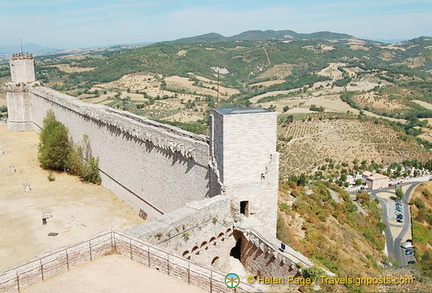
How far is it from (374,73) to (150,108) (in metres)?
98.0

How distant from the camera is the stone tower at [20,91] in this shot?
102 ft

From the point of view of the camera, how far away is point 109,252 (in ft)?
30.4

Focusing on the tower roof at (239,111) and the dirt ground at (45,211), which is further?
the dirt ground at (45,211)

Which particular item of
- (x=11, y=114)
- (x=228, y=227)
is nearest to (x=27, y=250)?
(x=228, y=227)

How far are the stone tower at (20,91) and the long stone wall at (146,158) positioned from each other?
9.83 m

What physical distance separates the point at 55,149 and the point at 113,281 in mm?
16806

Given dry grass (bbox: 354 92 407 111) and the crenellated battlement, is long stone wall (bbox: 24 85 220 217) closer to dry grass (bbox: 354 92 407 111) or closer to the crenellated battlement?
the crenellated battlement

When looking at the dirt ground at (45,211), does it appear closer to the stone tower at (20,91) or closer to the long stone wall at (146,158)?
the long stone wall at (146,158)

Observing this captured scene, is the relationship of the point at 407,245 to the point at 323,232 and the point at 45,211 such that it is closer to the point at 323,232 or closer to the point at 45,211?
the point at 323,232

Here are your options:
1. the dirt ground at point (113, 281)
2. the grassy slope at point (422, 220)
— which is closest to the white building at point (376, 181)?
the grassy slope at point (422, 220)

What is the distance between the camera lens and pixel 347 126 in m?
75.2

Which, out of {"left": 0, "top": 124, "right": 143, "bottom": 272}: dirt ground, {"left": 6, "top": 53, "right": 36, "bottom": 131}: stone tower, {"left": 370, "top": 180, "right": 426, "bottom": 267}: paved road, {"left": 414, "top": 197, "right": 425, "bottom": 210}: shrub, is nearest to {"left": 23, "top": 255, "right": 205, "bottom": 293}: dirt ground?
{"left": 0, "top": 124, "right": 143, "bottom": 272}: dirt ground

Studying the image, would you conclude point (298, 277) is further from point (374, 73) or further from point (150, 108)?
point (374, 73)

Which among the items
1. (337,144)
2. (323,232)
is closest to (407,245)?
(323,232)
